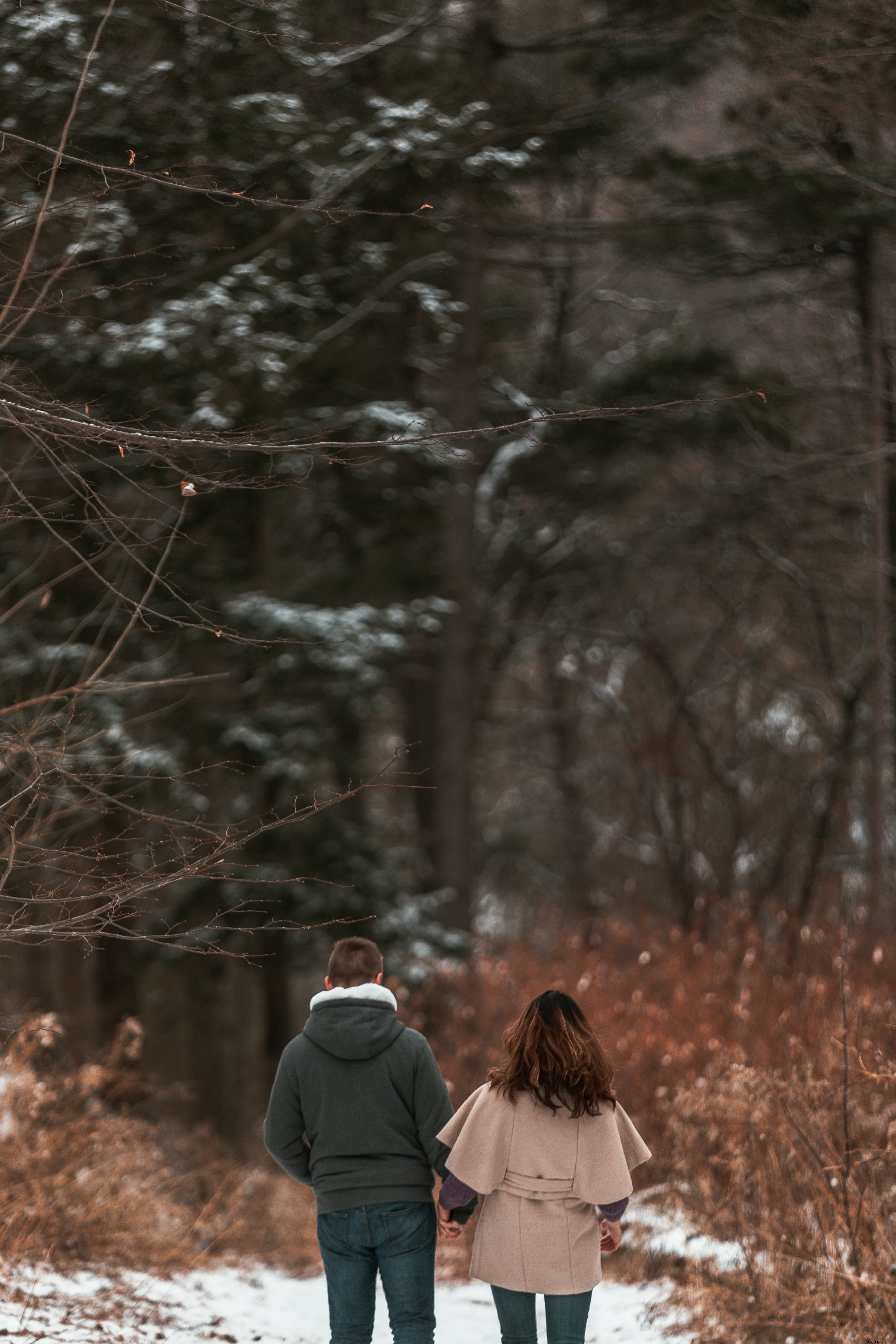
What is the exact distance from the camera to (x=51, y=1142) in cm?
655

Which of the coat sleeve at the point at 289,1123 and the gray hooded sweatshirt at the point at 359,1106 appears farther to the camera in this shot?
the coat sleeve at the point at 289,1123

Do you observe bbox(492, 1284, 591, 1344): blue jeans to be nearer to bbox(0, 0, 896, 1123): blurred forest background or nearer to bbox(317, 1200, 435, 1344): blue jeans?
bbox(317, 1200, 435, 1344): blue jeans

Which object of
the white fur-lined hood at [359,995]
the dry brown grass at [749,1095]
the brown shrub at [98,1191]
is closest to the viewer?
the white fur-lined hood at [359,995]

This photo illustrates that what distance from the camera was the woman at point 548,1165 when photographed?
376 centimetres

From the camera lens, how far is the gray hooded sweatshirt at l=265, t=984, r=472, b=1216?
4.02 metres

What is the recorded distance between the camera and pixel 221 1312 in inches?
256

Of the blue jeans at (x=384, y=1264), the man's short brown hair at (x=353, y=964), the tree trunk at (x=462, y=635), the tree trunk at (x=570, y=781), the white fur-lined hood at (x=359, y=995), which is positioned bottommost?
the tree trunk at (x=570, y=781)

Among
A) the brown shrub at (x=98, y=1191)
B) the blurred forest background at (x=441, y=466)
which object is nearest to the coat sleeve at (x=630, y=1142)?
the blurred forest background at (x=441, y=466)

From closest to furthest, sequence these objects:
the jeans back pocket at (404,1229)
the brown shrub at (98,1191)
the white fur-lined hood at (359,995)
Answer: the jeans back pocket at (404,1229) < the white fur-lined hood at (359,995) < the brown shrub at (98,1191)

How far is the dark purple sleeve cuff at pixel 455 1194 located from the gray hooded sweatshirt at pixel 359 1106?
114mm

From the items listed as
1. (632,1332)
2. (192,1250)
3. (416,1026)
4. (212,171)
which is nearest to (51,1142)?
(192,1250)

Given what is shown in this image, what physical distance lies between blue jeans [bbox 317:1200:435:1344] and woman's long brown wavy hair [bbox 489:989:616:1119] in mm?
566

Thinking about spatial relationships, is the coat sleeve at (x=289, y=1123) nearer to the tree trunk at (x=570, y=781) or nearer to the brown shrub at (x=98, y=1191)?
the brown shrub at (x=98, y=1191)

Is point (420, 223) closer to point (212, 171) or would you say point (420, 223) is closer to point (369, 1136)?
point (212, 171)
